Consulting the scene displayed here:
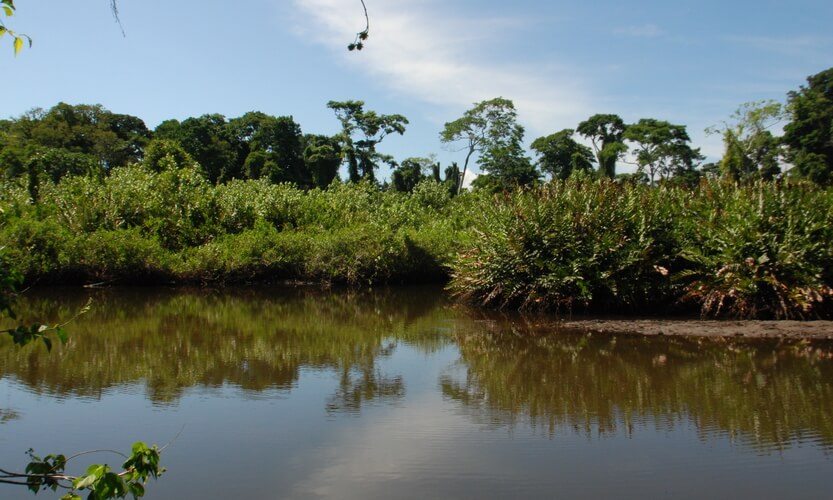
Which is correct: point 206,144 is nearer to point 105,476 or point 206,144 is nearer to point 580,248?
point 580,248

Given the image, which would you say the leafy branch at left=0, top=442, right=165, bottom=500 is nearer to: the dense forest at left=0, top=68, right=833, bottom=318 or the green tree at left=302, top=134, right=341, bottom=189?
the dense forest at left=0, top=68, right=833, bottom=318

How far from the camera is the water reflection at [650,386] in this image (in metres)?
7.26

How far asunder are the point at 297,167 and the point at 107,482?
5959 centimetres

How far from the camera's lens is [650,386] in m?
8.94

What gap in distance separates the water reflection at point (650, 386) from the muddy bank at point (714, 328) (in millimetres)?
512

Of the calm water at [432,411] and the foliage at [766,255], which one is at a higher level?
the foliage at [766,255]

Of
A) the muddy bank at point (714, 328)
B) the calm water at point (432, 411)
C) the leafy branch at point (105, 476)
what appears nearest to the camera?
the leafy branch at point (105, 476)

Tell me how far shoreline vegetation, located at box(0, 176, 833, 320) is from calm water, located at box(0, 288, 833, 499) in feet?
7.09

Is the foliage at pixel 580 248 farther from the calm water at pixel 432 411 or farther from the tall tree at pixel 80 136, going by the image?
the tall tree at pixel 80 136

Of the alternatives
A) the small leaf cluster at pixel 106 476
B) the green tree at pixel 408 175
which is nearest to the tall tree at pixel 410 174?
the green tree at pixel 408 175

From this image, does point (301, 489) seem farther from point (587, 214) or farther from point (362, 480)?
→ point (587, 214)

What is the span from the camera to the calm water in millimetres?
5812

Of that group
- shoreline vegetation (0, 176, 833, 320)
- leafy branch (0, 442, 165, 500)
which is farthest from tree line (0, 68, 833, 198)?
leafy branch (0, 442, 165, 500)

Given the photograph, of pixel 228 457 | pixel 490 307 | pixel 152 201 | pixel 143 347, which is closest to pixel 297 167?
pixel 152 201
